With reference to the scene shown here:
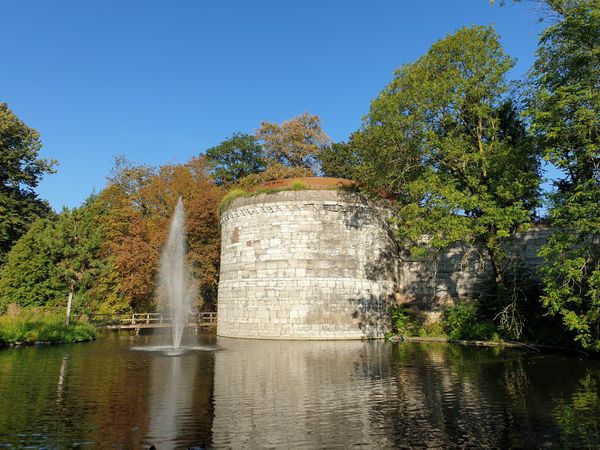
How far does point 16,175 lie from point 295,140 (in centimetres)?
2640

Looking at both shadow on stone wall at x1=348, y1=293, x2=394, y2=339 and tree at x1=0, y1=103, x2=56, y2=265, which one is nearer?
shadow on stone wall at x1=348, y1=293, x2=394, y2=339

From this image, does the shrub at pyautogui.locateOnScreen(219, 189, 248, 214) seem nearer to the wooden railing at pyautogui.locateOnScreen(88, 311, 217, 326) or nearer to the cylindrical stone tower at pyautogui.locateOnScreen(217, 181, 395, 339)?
the cylindrical stone tower at pyautogui.locateOnScreen(217, 181, 395, 339)

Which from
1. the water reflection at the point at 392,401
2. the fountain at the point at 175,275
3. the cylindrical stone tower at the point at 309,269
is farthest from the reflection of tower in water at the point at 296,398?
the fountain at the point at 175,275

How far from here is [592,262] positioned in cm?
1580

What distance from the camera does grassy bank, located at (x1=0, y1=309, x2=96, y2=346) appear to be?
20159 mm

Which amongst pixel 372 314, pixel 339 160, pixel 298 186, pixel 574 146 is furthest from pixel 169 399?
pixel 339 160

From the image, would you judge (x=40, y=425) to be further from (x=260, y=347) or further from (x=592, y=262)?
(x=592, y=262)

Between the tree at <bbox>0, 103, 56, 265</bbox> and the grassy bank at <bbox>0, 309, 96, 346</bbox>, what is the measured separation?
1991 centimetres

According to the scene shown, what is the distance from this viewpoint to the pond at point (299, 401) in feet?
23.0

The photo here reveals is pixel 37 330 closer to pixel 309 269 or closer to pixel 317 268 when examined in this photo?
pixel 309 269

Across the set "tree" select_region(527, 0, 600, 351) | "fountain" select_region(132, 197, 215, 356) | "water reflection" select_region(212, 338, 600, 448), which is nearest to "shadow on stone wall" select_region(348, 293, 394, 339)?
"water reflection" select_region(212, 338, 600, 448)

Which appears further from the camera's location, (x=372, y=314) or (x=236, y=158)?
(x=236, y=158)

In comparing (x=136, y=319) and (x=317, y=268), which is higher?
(x=317, y=268)

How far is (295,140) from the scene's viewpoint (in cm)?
4959
